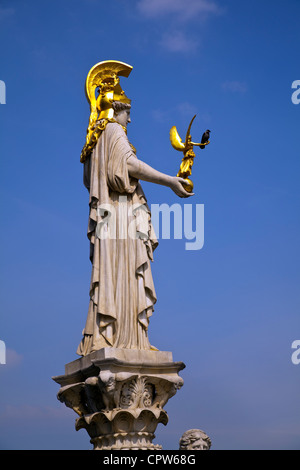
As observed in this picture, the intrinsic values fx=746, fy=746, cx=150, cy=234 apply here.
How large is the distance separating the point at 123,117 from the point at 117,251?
2985 mm

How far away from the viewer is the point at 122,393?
512 inches

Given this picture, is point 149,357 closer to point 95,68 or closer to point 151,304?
point 151,304

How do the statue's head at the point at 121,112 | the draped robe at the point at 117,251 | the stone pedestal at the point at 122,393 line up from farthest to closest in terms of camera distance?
the statue's head at the point at 121,112 → the draped robe at the point at 117,251 → the stone pedestal at the point at 122,393

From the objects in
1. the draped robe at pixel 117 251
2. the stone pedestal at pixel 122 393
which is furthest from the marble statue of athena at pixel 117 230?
the stone pedestal at pixel 122 393

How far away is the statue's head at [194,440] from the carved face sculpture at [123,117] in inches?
248

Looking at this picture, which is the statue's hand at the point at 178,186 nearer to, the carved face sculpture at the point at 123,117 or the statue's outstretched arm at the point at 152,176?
the statue's outstretched arm at the point at 152,176

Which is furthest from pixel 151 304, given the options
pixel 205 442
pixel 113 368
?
pixel 205 442

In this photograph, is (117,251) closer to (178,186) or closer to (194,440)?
(178,186)

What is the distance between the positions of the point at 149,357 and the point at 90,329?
1237 millimetres

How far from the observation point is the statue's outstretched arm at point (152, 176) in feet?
47.8

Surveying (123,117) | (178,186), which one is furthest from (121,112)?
(178,186)

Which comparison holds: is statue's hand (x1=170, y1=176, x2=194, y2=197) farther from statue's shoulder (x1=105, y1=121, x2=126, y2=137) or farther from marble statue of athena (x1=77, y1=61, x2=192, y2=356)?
statue's shoulder (x1=105, y1=121, x2=126, y2=137)
